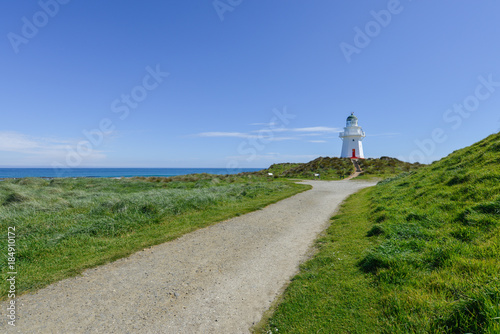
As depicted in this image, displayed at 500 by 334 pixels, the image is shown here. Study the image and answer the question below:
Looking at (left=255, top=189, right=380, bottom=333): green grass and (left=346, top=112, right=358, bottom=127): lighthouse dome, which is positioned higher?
(left=346, top=112, right=358, bottom=127): lighthouse dome

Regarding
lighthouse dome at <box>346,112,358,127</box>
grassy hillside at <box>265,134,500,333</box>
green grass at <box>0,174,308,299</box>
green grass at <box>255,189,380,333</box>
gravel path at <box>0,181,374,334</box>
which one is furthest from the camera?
lighthouse dome at <box>346,112,358,127</box>

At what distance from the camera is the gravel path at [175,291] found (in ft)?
14.7

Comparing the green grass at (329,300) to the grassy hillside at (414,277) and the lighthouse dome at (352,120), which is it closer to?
the grassy hillside at (414,277)

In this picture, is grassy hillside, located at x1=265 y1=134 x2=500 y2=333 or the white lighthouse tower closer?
grassy hillside, located at x1=265 y1=134 x2=500 y2=333

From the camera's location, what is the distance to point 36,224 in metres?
10.5

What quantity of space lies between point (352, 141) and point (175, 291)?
6676 cm

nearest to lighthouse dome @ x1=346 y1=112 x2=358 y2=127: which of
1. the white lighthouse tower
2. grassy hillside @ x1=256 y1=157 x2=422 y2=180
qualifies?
the white lighthouse tower

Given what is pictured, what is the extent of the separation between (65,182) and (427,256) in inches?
1528

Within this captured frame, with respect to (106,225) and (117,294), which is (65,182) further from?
(117,294)

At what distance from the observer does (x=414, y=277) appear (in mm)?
4805

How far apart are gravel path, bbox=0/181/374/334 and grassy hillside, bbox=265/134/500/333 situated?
2.66 ft

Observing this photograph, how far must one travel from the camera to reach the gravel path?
447 cm

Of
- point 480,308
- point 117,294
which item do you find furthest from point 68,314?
point 480,308

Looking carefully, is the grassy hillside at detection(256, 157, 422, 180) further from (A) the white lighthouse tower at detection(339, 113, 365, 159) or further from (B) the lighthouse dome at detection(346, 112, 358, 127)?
(B) the lighthouse dome at detection(346, 112, 358, 127)
